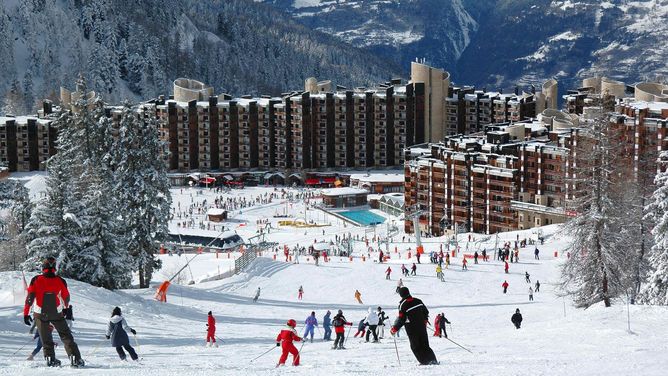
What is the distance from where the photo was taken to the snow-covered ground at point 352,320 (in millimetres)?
34031

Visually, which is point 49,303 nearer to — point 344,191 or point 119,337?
point 119,337

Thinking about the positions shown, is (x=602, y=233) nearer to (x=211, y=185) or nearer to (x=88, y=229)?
(x=88, y=229)

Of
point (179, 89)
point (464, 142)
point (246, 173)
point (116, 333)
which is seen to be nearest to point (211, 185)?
point (246, 173)

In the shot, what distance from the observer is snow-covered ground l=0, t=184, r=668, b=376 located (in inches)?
1340

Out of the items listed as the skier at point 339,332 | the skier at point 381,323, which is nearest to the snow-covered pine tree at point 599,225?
the skier at point 381,323

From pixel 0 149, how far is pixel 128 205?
86.0m

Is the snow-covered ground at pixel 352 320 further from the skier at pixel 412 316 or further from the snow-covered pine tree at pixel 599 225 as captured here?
the snow-covered pine tree at pixel 599 225

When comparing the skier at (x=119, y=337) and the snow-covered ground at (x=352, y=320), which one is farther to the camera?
the skier at (x=119, y=337)

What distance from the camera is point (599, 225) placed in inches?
2122

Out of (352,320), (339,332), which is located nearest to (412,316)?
(339,332)

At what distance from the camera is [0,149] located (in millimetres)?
151750

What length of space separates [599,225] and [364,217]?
74.0 metres

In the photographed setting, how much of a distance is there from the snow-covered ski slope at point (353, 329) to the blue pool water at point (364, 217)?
157 ft

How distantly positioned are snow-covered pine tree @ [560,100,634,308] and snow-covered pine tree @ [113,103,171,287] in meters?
23.6
